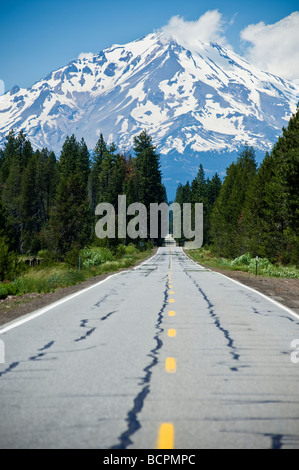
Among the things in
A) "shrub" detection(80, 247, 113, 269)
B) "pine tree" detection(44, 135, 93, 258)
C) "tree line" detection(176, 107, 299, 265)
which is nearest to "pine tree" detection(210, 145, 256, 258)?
"tree line" detection(176, 107, 299, 265)

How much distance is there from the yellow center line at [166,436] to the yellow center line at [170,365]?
6.36 feet

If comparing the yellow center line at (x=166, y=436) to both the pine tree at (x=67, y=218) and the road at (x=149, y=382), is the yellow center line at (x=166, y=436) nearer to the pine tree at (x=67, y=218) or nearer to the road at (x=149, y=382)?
the road at (x=149, y=382)

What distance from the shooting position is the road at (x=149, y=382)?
13.8 ft

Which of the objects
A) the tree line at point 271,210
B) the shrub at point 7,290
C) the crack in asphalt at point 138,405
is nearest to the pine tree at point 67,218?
the tree line at point 271,210

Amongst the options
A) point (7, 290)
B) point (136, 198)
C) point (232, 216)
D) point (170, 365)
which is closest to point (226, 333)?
point (170, 365)

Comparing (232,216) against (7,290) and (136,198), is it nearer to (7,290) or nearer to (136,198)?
(136,198)

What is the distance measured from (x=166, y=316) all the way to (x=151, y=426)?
22.4 feet

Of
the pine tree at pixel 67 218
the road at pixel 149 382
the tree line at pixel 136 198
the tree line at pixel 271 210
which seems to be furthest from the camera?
the pine tree at pixel 67 218

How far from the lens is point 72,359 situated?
22.8ft

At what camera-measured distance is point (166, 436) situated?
416 centimetres

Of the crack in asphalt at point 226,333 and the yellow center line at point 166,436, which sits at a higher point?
the yellow center line at point 166,436

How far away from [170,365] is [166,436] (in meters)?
2.53
